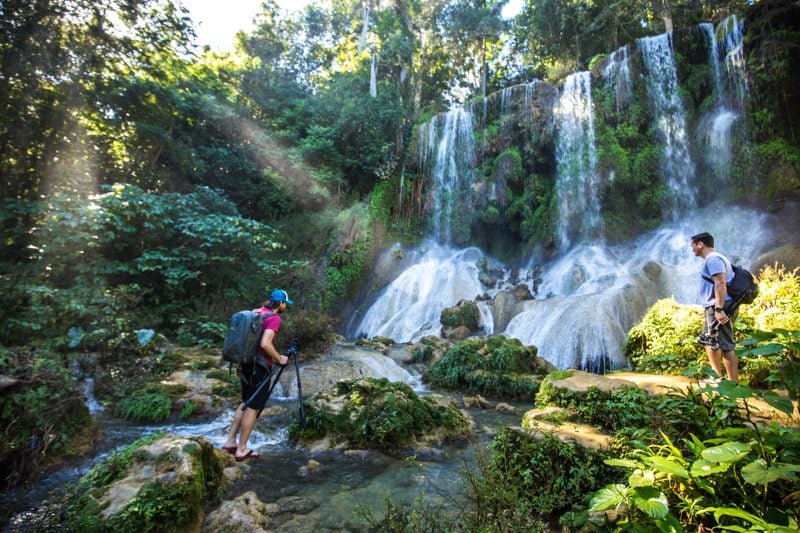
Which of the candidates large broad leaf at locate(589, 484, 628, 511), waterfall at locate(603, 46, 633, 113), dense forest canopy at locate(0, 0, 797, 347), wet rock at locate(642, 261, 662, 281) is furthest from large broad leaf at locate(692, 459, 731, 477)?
waterfall at locate(603, 46, 633, 113)

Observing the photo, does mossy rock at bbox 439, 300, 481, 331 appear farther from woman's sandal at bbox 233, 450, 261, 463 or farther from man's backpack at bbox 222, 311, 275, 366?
man's backpack at bbox 222, 311, 275, 366

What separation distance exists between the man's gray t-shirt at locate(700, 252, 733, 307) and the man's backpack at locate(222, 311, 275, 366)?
17.1 ft

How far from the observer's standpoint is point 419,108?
2844 centimetres

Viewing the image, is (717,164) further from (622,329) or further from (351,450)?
(351,450)

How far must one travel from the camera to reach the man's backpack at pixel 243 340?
14.5 ft

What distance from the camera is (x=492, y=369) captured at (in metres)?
9.23

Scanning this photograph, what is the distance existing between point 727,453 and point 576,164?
19.0 meters

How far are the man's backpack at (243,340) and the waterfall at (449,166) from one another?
17.4 m

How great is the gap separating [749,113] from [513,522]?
65.5 feet

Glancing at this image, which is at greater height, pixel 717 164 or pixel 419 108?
pixel 419 108

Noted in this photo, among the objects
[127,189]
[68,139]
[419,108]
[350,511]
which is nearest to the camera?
[350,511]

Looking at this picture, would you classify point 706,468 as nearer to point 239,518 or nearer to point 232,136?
point 239,518

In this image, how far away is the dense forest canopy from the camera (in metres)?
9.30

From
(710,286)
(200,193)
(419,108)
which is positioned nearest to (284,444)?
(710,286)
